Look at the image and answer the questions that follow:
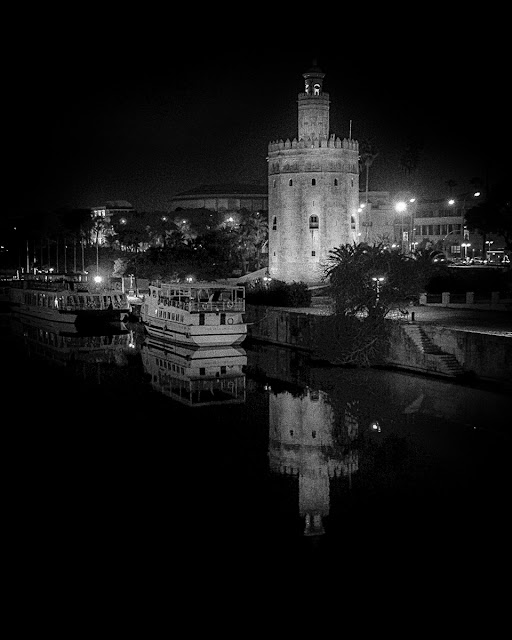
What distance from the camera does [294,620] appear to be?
1073cm

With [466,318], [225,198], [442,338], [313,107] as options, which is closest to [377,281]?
[466,318]

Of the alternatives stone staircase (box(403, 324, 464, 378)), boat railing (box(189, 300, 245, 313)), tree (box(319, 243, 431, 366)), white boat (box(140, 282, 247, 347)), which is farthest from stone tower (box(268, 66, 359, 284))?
stone staircase (box(403, 324, 464, 378))

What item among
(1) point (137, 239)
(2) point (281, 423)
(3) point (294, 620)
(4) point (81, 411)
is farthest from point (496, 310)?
(1) point (137, 239)

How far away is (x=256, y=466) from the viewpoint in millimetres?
17172

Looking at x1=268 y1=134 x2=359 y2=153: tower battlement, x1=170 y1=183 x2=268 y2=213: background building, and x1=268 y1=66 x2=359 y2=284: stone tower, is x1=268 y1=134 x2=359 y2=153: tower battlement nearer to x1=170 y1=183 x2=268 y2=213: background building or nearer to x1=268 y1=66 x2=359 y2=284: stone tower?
x1=268 y1=66 x2=359 y2=284: stone tower

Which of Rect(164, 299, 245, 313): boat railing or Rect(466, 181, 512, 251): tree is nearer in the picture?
Rect(164, 299, 245, 313): boat railing

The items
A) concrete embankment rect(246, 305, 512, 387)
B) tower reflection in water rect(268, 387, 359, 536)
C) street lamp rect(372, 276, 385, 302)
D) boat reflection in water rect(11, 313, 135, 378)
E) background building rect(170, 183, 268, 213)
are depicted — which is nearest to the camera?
tower reflection in water rect(268, 387, 359, 536)

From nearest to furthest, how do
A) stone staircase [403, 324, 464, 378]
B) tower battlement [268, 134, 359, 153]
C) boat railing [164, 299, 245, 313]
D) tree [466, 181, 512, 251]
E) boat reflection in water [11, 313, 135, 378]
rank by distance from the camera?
stone staircase [403, 324, 464, 378] < boat reflection in water [11, 313, 135, 378] < boat railing [164, 299, 245, 313] < tree [466, 181, 512, 251] < tower battlement [268, 134, 359, 153]

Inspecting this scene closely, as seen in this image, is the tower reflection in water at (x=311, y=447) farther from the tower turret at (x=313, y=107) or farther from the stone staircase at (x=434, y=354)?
the tower turret at (x=313, y=107)

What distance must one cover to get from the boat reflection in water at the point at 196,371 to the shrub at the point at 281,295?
6.29 m

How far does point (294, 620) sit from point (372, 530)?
3031 mm

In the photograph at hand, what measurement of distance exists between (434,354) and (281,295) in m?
15.9

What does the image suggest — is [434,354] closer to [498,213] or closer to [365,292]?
[365,292]

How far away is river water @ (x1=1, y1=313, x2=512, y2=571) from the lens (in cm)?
1309
